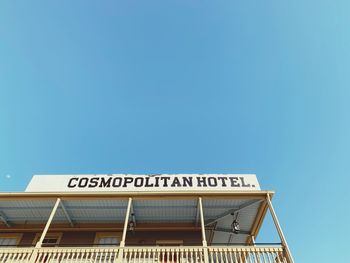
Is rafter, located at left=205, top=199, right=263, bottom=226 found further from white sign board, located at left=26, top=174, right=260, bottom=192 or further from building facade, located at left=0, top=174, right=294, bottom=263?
white sign board, located at left=26, top=174, right=260, bottom=192

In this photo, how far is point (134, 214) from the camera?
12648 millimetres

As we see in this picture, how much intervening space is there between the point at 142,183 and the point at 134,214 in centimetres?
174

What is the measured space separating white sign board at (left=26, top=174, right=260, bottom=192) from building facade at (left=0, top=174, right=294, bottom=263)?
0.14 feet

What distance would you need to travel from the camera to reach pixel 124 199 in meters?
11.6

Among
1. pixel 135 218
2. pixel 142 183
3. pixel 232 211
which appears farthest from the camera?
pixel 135 218

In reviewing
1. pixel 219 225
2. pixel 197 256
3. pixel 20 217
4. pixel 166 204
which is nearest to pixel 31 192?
pixel 20 217

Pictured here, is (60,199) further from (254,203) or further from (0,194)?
(254,203)

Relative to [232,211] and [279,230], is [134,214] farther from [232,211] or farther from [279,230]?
[279,230]

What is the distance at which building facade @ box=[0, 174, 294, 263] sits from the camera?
10969 mm

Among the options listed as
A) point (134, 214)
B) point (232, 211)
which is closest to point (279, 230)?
point (232, 211)

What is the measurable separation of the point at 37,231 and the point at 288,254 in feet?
39.0

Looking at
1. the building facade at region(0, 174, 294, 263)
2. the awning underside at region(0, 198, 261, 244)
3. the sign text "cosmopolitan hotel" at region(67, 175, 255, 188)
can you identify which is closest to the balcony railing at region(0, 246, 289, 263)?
the building facade at region(0, 174, 294, 263)

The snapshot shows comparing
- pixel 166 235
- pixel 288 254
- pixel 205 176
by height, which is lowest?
pixel 288 254

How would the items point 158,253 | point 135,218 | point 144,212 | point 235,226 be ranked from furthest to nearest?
point 135,218, point 144,212, point 235,226, point 158,253
